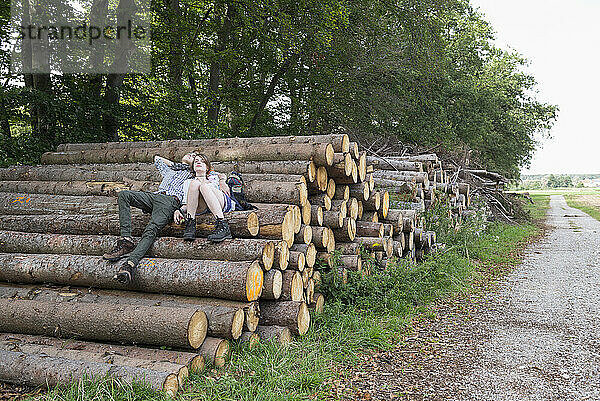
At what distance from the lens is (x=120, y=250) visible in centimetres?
522

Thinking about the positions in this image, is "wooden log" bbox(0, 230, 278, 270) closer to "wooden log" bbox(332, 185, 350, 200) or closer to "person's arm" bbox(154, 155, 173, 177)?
"person's arm" bbox(154, 155, 173, 177)

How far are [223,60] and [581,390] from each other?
44.8 feet

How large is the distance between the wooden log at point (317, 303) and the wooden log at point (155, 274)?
1.20m

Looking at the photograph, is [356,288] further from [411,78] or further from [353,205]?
[411,78]

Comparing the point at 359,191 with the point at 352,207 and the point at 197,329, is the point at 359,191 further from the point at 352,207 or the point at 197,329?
the point at 197,329

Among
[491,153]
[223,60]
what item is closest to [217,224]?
[223,60]

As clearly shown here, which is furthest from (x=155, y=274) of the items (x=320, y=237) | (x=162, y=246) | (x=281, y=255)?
(x=320, y=237)

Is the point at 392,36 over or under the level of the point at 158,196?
over

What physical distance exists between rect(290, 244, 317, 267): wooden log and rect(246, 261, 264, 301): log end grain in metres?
0.97

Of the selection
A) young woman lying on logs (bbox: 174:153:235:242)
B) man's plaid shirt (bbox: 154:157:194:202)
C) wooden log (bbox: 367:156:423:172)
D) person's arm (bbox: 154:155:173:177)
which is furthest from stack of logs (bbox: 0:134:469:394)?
wooden log (bbox: 367:156:423:172)

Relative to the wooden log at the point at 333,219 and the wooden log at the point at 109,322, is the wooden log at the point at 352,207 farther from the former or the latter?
the wooden log at the point at 109,322

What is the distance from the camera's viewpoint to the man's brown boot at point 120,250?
5.11 metres

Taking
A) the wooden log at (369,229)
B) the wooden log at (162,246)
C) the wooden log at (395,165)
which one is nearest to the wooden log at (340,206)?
the wooden log at (369,229)

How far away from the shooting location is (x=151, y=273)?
500 centimetres
